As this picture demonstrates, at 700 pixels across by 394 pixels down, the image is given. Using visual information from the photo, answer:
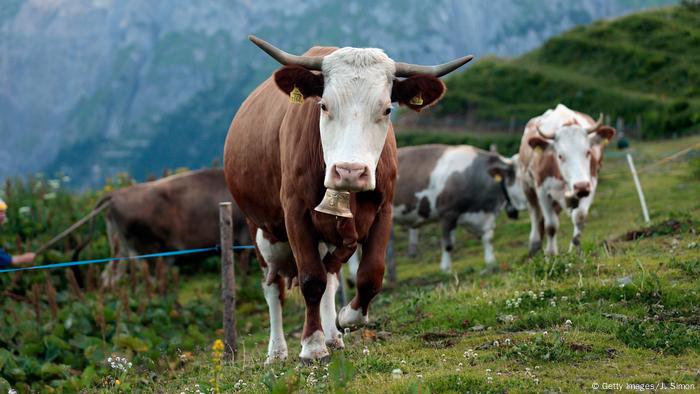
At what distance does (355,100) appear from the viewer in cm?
535

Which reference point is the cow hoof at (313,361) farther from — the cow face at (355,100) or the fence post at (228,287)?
the fence post at (228,287)

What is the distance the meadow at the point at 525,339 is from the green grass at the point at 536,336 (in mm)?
10

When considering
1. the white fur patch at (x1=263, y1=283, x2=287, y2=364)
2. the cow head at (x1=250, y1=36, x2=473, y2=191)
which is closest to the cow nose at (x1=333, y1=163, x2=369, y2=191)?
the cow head at (x1=250, y1=36, x2=473, y2=191)

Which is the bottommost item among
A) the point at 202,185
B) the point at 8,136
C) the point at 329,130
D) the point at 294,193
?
the point at 8,136

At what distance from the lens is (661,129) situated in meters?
28.9

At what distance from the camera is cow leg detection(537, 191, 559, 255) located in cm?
1148

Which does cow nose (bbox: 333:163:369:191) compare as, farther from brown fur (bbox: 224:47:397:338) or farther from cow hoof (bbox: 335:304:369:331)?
cow hoof (bbox: 335:304:369:331)

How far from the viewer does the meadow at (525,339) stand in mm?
4801

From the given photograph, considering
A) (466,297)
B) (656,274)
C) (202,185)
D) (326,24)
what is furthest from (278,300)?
(326,24)

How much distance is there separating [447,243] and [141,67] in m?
72.3

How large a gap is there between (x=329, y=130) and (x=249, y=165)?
72.5 inches

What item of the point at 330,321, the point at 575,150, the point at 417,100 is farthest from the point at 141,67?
the point at 417,100

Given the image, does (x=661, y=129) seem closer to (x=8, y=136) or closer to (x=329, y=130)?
(x=329, y=130)

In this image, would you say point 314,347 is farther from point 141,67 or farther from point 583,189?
point 141,67
